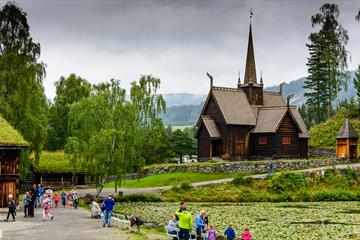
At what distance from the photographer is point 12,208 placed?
111 feet

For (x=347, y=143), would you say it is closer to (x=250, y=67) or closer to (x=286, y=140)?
(x=286, y=140)

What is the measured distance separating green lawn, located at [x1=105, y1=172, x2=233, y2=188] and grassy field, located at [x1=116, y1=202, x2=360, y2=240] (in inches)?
419

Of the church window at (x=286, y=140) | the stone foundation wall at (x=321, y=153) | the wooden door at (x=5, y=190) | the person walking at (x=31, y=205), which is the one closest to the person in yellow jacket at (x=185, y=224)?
the person walking at (x=31, y=205)

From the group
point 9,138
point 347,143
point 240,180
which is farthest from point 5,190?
point 347,143

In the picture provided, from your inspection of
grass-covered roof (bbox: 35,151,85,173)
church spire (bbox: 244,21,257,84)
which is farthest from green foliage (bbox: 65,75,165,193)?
church spire (bbox: 244,21,257,84)

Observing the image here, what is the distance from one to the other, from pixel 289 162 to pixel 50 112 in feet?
126

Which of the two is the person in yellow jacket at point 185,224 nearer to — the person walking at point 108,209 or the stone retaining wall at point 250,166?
the person walking at point 108,209

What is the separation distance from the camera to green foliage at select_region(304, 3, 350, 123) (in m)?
90.9

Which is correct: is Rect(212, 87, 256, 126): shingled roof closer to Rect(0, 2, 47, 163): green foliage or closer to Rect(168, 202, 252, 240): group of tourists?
Rect(0, 2, 47, 163): green foliage

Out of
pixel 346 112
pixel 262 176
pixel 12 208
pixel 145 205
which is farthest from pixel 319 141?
pixel 12 208

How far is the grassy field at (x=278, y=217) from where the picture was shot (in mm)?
30984

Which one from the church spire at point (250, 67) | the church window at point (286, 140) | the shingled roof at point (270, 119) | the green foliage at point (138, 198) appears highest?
the church spire at point (250, 67)

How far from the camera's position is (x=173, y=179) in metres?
59.9

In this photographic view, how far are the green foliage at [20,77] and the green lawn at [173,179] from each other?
12.4 metres
